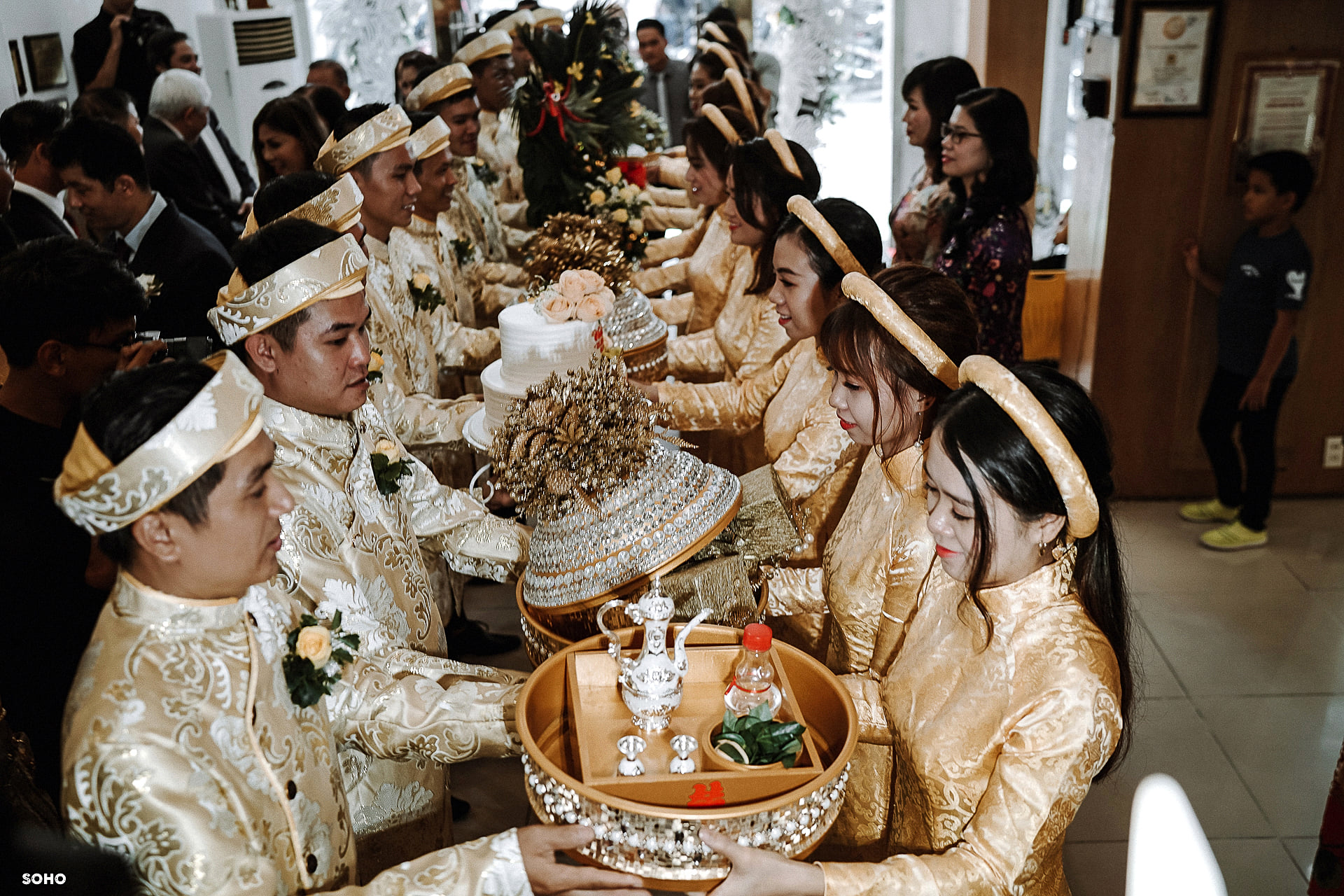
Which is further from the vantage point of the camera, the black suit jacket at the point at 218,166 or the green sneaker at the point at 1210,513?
the black suit jacket at the point at 218,166

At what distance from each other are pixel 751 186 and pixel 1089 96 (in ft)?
8.39

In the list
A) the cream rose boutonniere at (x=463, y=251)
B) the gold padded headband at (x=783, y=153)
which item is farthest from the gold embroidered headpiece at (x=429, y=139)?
the gold padded headband at (x=783, y=153)

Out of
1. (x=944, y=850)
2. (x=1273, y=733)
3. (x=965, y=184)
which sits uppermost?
(x=965, y=184)

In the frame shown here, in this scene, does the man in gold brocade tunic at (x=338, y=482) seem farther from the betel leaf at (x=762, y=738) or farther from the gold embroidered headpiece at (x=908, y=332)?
the gold embroidered headpiece at (x=908, y=332)

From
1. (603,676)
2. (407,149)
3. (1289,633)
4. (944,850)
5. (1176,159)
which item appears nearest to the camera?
(944,850)

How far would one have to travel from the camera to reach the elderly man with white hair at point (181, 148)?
5738mm

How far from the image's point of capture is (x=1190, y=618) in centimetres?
447

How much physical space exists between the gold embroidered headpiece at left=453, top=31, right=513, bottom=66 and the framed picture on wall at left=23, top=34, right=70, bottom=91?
2.09 meters

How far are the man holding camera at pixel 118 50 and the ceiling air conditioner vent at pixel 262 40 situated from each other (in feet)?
4.46

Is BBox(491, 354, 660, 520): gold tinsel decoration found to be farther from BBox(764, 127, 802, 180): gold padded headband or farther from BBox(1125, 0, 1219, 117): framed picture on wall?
BBox(1125, 0, 1219, 117): framed picture on wall

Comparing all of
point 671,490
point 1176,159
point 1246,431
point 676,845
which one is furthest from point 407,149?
point 1246,431

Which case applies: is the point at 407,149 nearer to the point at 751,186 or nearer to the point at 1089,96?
the point at 751,186

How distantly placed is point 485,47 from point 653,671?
16.4ft

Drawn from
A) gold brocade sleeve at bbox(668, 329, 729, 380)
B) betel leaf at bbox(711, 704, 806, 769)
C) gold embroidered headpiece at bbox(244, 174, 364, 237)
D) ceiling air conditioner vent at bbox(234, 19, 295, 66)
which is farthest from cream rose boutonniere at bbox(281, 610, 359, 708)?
ceiling air conditioner vent at bbox(234, 19, 295, 66)
